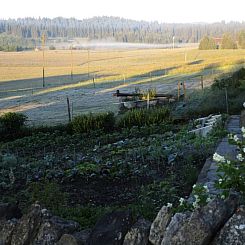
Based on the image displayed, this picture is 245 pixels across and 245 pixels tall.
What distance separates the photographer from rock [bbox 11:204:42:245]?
378 centimetres

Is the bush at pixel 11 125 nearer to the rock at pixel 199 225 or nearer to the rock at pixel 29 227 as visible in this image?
the rock at pixel 29 227

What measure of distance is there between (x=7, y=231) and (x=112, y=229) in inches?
34.9

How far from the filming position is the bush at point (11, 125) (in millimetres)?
15594

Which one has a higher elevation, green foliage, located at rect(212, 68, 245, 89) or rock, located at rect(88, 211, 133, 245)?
rock, located at rect(88, 211, 133, 245)

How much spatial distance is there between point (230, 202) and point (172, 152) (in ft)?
20.7

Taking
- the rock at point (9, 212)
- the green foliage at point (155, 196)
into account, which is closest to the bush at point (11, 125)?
the green foliage at point (155, 196)

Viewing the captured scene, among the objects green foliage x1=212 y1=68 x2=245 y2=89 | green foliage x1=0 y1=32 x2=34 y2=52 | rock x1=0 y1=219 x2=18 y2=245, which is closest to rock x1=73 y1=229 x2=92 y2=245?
→ rock x1=0 y1=219 x2=18 y2=245

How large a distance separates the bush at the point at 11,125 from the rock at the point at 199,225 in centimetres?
1285

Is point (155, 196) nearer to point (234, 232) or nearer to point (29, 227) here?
point (29, 227)

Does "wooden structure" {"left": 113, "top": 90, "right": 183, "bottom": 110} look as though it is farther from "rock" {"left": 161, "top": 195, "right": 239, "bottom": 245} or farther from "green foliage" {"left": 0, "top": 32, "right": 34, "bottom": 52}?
"green foliage" {"left": 0, "top": 32, "right": 34, "bottom": 52}

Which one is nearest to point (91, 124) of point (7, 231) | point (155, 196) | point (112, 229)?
point (155, 196)

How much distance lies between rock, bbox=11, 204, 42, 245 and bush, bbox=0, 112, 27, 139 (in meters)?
12.0

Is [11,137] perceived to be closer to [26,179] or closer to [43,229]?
[26,179]

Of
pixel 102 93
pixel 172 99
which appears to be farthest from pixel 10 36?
pixel 172 99
